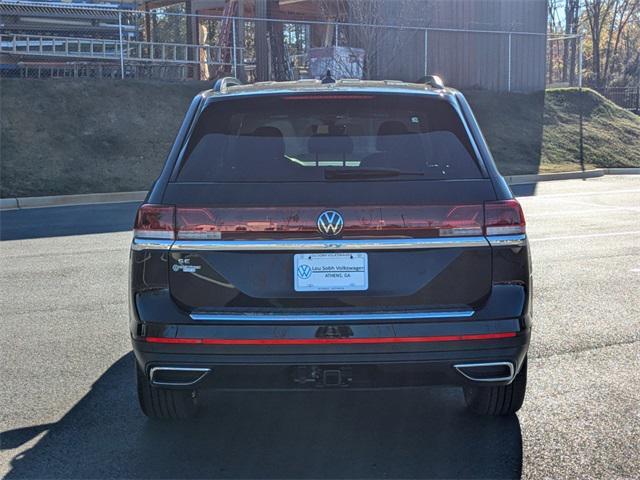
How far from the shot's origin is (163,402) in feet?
13.4

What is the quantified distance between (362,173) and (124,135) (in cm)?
1514

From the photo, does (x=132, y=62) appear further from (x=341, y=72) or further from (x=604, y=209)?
(x=604, y=209)

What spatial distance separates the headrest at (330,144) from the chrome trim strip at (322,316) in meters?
0.88

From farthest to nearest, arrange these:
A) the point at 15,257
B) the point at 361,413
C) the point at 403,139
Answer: the point at 15,257 < the point at 361,413 < the point at 403,139

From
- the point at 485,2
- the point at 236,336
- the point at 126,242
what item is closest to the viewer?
the point at 236,336

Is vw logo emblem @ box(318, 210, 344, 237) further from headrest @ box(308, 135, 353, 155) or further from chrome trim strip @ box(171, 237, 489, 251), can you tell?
headrest @ box(308, 135, 353, 155)

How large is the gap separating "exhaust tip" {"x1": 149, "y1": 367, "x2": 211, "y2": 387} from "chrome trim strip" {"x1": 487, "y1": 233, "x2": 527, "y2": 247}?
4.39 feet

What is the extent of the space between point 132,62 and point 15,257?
12.5m

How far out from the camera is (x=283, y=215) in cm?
342

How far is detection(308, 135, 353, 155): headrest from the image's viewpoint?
12.8ft

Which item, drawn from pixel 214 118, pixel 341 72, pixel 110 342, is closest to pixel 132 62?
pixel 341 72

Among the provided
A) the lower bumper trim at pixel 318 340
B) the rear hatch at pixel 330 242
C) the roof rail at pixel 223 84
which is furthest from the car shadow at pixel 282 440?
the roof rail at pixel 223 84

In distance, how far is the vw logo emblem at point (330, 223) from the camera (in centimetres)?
341

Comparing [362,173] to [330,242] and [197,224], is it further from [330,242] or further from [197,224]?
[197,224]
